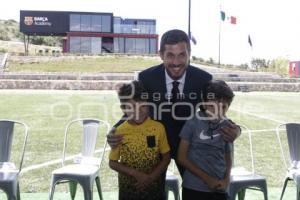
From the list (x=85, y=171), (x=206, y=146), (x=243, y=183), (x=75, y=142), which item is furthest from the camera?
(x=75, y=142)

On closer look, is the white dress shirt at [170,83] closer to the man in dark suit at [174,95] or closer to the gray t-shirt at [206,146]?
the man in dark suit at [174,95]

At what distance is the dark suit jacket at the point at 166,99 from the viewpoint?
3842mm

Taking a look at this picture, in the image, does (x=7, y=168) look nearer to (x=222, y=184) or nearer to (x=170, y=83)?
(x=170, y=83)

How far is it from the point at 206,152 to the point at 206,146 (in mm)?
44

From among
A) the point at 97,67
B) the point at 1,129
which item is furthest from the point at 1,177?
the point at 97,67

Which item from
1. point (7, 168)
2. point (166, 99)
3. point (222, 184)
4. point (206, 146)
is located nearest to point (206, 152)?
point (206, 146)

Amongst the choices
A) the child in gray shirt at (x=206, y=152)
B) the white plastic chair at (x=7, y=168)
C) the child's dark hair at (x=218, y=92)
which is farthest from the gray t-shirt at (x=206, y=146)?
the white plastic chair at (x=7, y=168)

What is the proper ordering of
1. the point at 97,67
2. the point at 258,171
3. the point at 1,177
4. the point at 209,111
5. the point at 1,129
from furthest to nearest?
the point at 97,67 < the point at 258,171 < the point at 1,129 < the point at 1,177 < the point at 209,111

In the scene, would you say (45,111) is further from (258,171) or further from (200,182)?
(200,182)

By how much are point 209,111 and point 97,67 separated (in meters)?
44.4

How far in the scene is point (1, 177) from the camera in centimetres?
Answer: 457

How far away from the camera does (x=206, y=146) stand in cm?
358

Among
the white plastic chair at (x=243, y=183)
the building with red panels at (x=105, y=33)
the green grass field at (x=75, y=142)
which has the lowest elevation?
the green grass field at (x=75, y=142)

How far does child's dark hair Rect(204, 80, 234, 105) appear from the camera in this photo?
347cm
